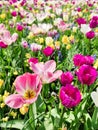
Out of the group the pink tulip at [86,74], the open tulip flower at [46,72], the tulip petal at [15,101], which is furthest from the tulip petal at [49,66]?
the tulip petal at [15,101]

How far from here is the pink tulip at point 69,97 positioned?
1458 millimetres

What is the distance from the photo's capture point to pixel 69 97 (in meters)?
1.46

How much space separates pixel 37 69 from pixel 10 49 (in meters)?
1.36

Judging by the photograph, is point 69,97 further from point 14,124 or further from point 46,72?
point 14,124

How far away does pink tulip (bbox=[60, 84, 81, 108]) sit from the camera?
4.78 ft

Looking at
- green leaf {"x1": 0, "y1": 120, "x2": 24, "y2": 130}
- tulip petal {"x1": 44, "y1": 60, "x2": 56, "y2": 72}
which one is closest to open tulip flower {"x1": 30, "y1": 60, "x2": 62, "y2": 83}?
tulip petal {"x1": 44, "y1": 60, "x2": 56, "y2": 72}

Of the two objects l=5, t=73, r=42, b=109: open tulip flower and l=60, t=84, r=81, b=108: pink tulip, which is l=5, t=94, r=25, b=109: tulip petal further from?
l=60, t=84, r=81, b=108: pink tulip

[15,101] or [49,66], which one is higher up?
[49,66]

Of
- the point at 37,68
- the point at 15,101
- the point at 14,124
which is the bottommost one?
the point at 15,101

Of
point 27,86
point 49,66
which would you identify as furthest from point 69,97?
point 49,66

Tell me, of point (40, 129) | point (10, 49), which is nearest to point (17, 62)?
point (10, 49)

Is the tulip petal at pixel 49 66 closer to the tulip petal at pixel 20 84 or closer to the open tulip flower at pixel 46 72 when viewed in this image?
the open tulip flower at pixel 46 72

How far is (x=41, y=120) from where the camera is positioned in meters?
2.02

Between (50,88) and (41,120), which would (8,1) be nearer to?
(50,88)
